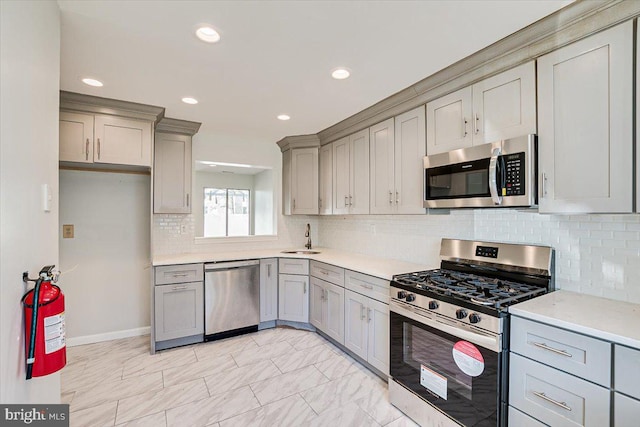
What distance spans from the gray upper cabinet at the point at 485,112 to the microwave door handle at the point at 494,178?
0.13 meters

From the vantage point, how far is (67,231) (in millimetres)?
3229

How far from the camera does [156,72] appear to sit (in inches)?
92.0

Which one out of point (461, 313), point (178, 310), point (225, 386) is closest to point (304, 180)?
point (178, 310)

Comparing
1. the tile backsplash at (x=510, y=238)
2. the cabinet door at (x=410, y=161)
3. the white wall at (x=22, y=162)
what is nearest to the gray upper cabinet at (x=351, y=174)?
the tile backsplash at (x=510, y=238)

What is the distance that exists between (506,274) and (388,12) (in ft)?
6.15

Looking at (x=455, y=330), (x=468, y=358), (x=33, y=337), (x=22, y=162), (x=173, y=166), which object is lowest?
(x=468, y=358)

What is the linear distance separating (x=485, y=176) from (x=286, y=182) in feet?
9.15

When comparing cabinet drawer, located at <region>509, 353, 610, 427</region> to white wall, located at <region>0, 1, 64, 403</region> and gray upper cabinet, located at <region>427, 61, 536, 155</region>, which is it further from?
white wall, located at <region>0, 1, 64, 403</region>

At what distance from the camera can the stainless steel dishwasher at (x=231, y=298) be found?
10.9 ft

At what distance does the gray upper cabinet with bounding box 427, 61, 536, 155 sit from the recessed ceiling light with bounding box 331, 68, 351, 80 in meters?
0.73

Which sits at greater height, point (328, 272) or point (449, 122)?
point (449, 122)

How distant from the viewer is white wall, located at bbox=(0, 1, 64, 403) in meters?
1.02

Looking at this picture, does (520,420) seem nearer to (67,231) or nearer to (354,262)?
(354,262)

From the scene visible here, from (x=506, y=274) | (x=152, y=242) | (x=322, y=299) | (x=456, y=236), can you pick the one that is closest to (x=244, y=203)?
(x=152, y=242)
